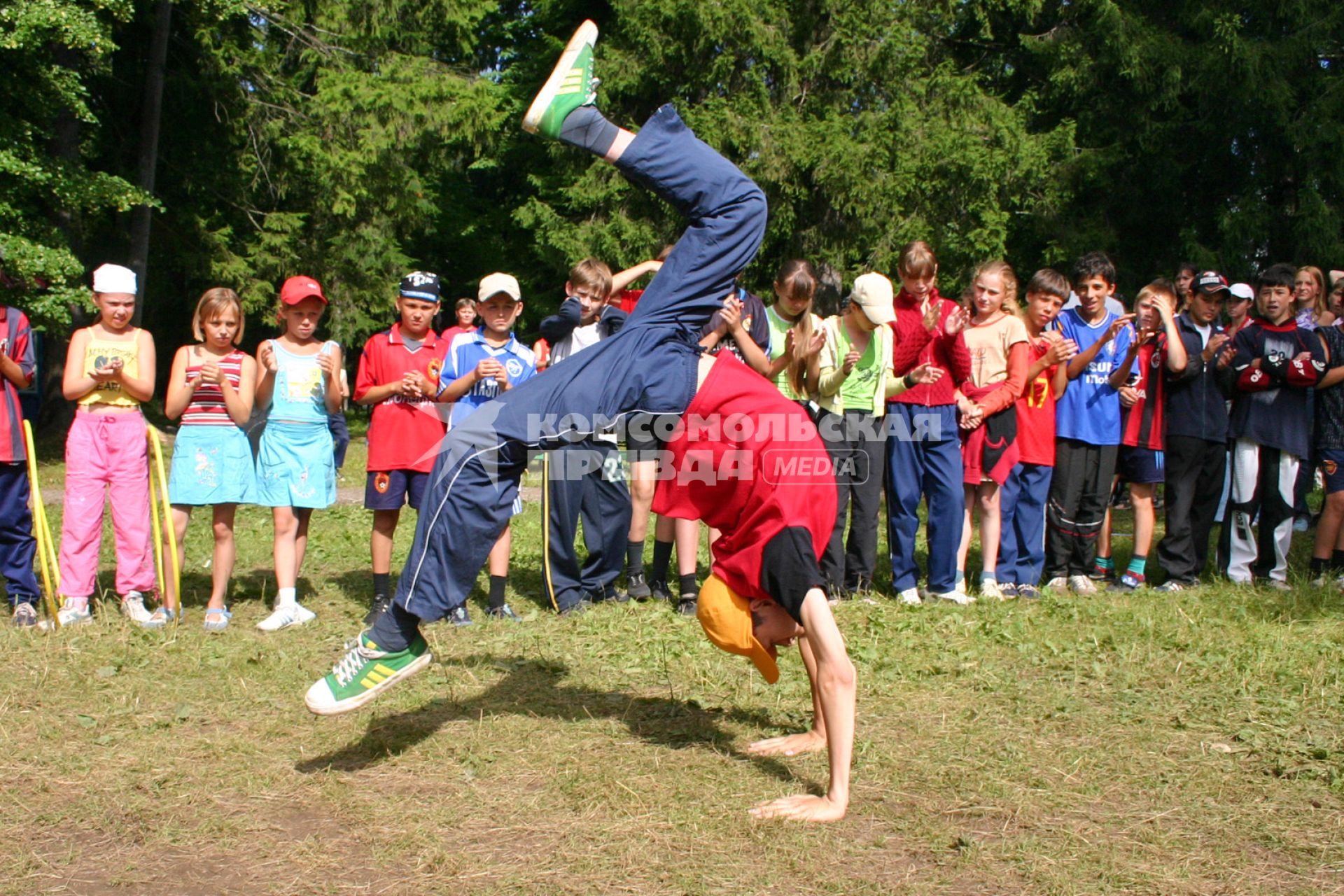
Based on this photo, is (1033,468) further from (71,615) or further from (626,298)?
(71,615)

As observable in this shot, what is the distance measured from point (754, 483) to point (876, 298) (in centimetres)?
288

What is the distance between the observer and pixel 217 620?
21.4 feet

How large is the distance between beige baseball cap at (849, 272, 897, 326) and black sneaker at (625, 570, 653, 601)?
2.28 metres

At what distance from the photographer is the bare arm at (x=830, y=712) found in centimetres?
390

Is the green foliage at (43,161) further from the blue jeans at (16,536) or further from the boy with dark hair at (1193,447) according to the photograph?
the boy with dark hair at (1193,447)

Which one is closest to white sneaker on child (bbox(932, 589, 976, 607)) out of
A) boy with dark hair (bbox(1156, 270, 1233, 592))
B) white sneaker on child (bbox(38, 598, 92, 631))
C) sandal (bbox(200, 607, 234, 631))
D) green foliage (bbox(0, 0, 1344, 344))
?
boy with dark hair (bbox(1156, 270, 1233, 592))

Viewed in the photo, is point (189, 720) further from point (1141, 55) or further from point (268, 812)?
point (1141, 55)

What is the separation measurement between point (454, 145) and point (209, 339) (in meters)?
17.9

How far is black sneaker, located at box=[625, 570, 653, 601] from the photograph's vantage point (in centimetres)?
741

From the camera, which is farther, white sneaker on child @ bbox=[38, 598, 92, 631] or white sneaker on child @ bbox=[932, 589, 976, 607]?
white sneaker on child @ bbox=[932, 589, 976, 607]

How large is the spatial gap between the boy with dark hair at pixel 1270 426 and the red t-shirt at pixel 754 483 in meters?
4.69

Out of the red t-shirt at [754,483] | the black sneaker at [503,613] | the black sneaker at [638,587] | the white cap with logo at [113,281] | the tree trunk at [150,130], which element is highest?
the tree trunk at [150,130]

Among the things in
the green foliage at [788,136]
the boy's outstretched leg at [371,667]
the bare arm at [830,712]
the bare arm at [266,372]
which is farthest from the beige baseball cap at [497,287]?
the green foliage at [788,136]

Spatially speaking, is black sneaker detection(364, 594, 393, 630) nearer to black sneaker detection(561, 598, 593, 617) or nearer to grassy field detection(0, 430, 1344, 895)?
grassy field detection(0, 430, 1344, 895)
